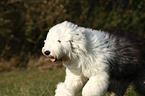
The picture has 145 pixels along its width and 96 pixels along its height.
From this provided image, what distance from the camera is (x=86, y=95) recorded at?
4016 mm

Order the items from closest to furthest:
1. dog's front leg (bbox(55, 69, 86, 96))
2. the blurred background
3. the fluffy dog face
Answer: the fluffy dog face → dog's front leg (bbox(55, 69, 86, 96)) → the blurred background

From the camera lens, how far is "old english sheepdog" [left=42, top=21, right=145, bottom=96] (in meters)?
4.03

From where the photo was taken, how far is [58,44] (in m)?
4.00

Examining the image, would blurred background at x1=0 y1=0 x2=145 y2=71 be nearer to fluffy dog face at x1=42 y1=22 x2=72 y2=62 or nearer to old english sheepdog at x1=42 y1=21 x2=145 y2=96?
old english sheepdog at x1=42 y1=21 x2=145 y2=96

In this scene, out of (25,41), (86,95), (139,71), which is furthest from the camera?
(25,41)

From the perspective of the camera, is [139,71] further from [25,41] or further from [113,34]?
[25,41]

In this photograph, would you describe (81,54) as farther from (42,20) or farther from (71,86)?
(42,20)

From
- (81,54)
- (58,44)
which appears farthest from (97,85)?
(58,44)

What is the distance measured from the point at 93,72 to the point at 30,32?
24.9ft

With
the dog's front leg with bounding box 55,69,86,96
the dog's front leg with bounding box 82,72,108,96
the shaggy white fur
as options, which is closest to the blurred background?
the dog's front leg with bounding box 55,69,86,96

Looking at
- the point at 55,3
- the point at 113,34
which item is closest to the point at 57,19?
the point at 55,3

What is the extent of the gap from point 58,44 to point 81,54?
43cm

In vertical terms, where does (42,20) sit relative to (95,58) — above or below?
above

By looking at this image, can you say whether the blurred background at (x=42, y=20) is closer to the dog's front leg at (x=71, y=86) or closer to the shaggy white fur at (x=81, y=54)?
the dog's front leg at (x=71, y=86)
